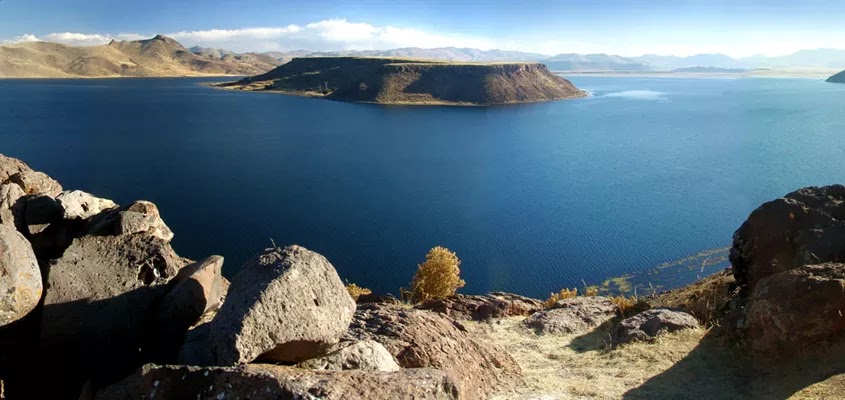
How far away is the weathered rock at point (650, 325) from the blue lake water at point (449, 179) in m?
20.6

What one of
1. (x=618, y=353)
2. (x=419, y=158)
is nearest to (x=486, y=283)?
(x=618, y=353)

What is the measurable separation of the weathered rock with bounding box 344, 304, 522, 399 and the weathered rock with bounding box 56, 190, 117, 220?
297 inches

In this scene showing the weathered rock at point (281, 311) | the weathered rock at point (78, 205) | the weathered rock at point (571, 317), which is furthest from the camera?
the weathered rock at point (571, 317)

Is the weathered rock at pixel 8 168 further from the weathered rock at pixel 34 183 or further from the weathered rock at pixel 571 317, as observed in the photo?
the weathered rock at pixel 571 317

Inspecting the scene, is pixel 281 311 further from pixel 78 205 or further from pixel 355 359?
pixel 78 205

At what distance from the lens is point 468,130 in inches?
4011

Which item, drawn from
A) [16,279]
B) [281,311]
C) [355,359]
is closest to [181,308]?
[16,279]

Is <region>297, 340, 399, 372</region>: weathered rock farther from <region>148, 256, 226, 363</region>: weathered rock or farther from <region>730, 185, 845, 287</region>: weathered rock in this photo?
<region>730, 185, 845, 287</region>: weathered rock

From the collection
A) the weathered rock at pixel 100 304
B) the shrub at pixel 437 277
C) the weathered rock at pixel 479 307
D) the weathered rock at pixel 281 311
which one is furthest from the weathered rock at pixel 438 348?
the shrub at pixel 437 277

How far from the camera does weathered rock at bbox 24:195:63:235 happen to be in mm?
12594

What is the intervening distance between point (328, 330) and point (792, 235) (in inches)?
508

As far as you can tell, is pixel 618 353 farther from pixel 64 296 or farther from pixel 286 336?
pixel 64 296

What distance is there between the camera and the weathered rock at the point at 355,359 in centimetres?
799

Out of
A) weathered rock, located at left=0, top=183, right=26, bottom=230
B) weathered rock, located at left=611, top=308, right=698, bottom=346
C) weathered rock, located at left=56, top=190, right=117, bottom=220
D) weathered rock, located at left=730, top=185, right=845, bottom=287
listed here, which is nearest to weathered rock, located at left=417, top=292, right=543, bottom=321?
weathered rock, located at left=611, top=308, right=698, bottom=346
